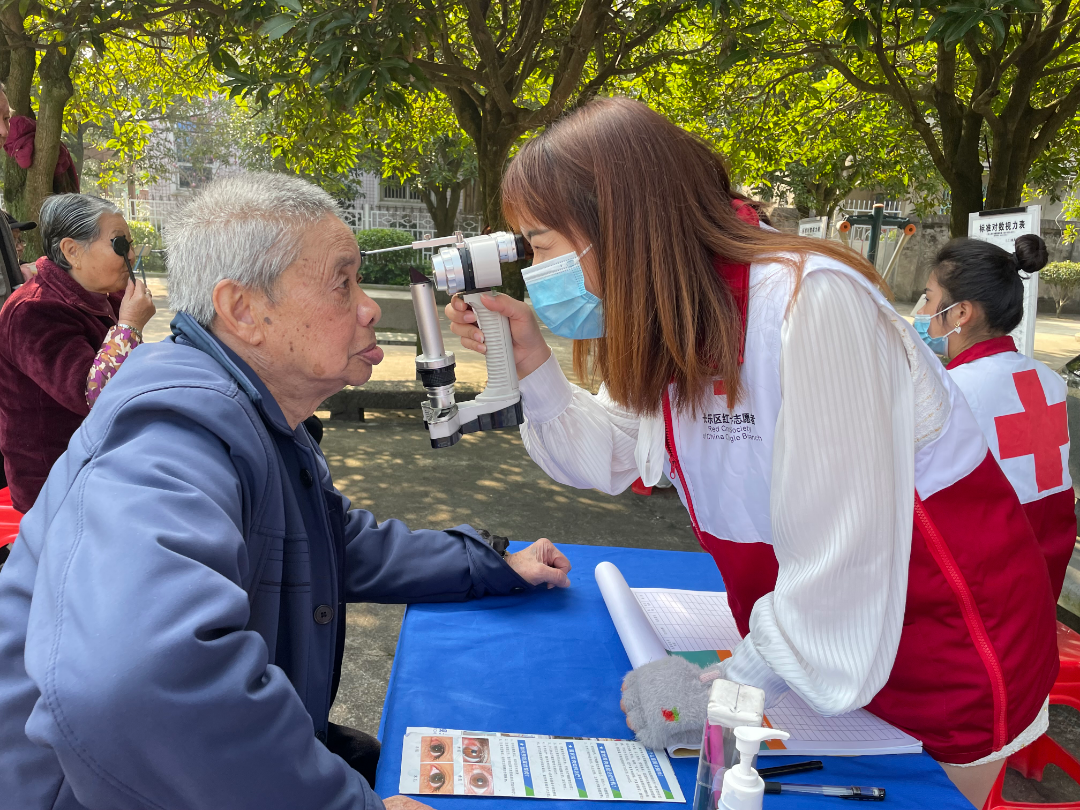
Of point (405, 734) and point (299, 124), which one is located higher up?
point (299, 124)

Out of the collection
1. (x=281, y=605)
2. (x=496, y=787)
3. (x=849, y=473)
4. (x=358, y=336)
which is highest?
(x=358, y=336)

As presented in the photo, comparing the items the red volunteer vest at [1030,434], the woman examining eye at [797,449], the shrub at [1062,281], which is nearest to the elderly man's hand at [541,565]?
the woman examining eye at [797,449]

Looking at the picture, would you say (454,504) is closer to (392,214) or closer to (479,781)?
(479,781)

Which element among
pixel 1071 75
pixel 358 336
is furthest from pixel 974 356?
pixel 1071 75

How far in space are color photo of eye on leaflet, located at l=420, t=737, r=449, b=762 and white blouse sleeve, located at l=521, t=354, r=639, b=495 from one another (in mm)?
719

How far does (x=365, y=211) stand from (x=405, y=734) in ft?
83.5

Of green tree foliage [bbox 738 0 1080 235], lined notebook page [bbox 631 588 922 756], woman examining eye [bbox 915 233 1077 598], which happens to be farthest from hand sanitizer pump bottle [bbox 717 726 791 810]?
green tree foliage [bbox 738 0 1080 235]

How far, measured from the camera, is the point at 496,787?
1234 millimetres

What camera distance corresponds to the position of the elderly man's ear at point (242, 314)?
1.42 metres

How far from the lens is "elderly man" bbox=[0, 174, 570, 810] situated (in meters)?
0.87

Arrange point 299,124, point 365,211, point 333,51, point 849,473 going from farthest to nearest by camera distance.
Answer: point 365,211 → point 299,124 → point 333,51 → point 849,473

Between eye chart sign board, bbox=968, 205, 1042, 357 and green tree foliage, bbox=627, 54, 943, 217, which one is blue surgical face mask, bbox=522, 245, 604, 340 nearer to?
eye chart sign board, bbox=968, 205, 1042, 357

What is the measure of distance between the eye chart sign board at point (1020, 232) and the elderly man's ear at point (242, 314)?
3687mm

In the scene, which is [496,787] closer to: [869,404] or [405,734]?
[405,734]
